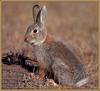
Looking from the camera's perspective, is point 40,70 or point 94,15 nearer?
point 40,70

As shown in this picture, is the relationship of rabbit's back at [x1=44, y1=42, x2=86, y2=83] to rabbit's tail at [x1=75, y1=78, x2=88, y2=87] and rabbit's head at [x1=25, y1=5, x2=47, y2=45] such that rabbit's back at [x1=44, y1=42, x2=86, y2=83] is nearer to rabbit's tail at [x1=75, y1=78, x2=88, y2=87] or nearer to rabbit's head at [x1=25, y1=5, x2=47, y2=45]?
rabbit's tail at [x1=75, y1=78, x2=88, y2=87]

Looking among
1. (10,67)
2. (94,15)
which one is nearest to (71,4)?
(94,15)

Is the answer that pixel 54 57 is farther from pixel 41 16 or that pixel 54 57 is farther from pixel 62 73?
pixel 41 16

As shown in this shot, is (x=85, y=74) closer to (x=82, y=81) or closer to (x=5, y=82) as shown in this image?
(x=82, y=81)

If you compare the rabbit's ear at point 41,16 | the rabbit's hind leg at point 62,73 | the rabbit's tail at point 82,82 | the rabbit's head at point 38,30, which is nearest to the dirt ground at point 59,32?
the rabbit's tail at point 82,82

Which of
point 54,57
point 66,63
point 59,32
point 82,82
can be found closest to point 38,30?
point 54,57

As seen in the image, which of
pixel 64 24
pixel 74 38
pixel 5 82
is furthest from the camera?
pixel 64 24

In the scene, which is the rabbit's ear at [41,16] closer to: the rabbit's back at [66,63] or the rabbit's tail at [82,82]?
the rabbit's back at [66,63]
